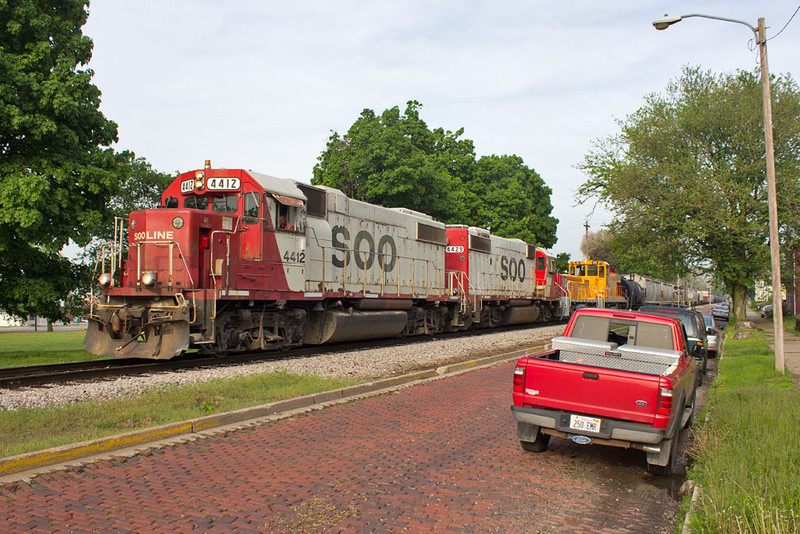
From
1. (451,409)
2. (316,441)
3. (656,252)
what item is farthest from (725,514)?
(656,252)

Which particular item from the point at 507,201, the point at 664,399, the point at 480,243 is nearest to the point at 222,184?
the point at 664,399

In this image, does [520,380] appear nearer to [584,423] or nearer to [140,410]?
[584,423]

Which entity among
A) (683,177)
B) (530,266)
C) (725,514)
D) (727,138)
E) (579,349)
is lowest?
(725,514)

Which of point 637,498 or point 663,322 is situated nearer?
point 637,498

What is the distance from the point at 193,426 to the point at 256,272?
7.12m

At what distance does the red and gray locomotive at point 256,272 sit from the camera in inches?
508

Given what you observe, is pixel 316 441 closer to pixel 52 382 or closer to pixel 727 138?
pixel 52 382

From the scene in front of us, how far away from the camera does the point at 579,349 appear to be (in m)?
7.44

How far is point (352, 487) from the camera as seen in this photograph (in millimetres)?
5613

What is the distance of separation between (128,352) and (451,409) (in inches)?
292

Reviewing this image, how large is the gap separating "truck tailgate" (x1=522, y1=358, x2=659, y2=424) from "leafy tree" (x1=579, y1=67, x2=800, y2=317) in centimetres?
2550

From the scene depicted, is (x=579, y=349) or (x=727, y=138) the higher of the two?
(x=727, y=138)

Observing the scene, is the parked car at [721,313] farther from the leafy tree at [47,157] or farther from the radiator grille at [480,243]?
the leafy tree at [47,157]

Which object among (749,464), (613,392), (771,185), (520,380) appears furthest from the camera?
(771,185)
